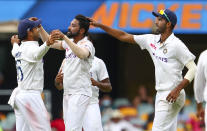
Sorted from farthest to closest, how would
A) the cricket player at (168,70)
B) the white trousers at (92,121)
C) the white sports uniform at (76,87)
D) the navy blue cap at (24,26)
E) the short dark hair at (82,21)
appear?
the white trousers at (92,121) < the short dark hair at (82,21) < the navy blue cap at (24,26) < the cricket player at (168,70) < the white sports uniform at (76,87)

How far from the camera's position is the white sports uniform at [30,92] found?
9.64 meters

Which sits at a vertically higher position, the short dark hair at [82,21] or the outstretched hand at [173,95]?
the short dark hair at [82,21]

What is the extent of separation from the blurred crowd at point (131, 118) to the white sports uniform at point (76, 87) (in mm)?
4951

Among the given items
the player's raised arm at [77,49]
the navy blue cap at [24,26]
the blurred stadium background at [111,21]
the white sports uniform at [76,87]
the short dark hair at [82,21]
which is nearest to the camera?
the player's raised arm at [77,49]

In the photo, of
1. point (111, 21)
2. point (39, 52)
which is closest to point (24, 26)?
point (39, 52)

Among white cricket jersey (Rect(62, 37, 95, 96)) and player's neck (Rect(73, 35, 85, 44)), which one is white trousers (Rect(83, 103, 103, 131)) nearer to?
white cricket jersey (Rect(62, 37, 95, 96))

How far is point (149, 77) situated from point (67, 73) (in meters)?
11.8

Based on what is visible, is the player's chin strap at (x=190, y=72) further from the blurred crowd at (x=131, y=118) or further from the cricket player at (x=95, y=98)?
the blurred crowd at (x=131, y=118)

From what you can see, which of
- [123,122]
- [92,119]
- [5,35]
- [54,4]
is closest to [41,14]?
[54,4]

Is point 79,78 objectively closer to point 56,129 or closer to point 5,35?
point 56,129

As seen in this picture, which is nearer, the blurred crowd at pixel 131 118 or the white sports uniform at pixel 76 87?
the white sports uniform at pixel 76 87

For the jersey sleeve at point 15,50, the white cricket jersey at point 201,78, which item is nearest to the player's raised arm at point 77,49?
the jersey sleeve at point 15,50

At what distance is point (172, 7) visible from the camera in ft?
58.9

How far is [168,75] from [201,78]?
65 cm
